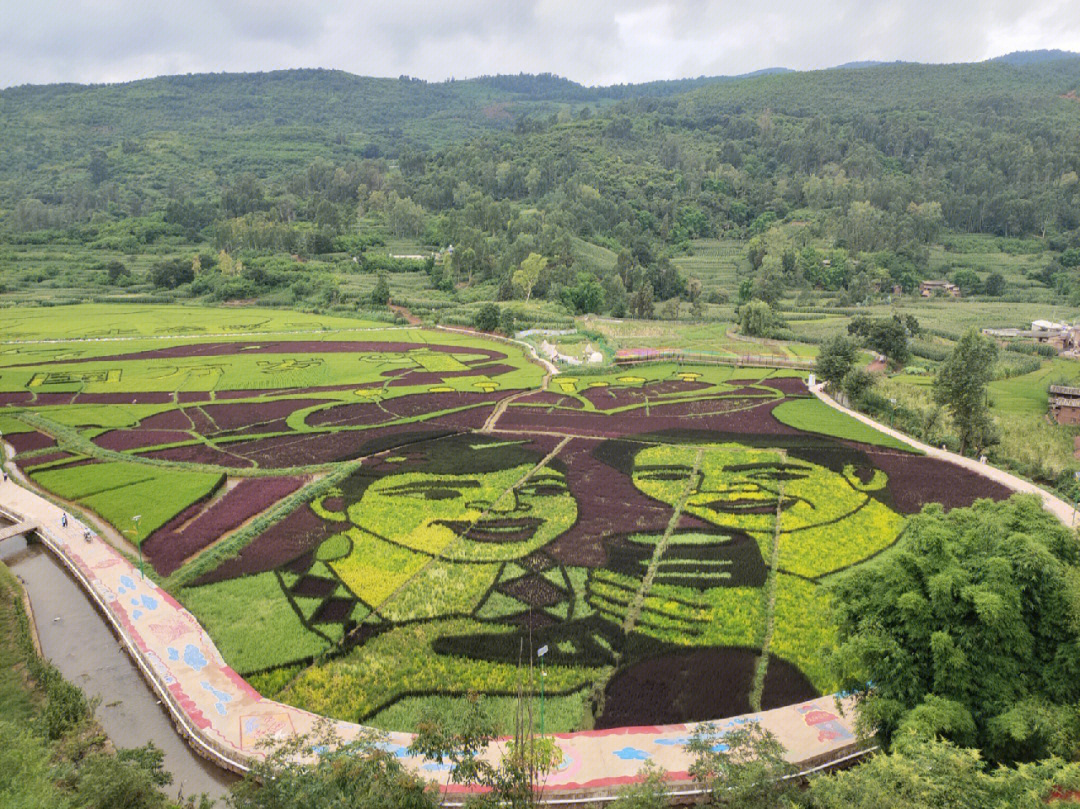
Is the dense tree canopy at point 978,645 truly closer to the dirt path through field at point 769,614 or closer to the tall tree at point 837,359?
the dirt path through field at point 769,614

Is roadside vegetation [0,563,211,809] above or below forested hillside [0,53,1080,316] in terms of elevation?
below

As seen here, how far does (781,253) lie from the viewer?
116062 millimetres

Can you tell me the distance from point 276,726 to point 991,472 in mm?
35187

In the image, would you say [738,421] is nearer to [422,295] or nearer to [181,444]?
[181,444]

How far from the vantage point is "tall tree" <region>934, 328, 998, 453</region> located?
3984 cm

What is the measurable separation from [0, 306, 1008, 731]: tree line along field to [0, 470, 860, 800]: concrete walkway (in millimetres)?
587

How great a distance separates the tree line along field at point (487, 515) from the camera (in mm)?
22219

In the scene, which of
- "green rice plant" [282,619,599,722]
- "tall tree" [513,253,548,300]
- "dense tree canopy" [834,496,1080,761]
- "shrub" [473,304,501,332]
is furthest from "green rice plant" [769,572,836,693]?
"tall tree" [513,253,548,300]

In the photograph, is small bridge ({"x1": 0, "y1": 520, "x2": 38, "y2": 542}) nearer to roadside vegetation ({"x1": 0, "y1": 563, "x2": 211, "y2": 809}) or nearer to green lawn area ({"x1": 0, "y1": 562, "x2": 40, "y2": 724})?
green lawn area ({"x1": 0, "y1": 562, "x2": 40, "y2": 724})

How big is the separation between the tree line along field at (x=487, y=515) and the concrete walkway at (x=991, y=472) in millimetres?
1216

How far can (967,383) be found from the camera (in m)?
39.9

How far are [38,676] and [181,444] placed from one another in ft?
71.9

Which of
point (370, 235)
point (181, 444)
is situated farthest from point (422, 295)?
point (181, 444)

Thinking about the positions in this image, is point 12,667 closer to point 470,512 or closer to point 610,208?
Result: point 470,512
